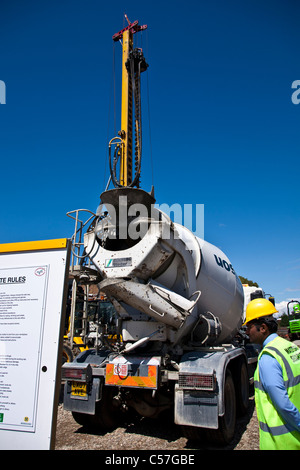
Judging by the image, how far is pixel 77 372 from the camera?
5.09 m

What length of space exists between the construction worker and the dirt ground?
9.18 ft

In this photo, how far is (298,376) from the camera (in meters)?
2.32

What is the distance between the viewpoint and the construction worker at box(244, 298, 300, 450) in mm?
2166

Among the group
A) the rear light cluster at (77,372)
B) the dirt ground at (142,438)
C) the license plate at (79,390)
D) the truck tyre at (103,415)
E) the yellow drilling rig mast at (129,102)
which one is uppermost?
the yellow drilling rig mast at (129,102)

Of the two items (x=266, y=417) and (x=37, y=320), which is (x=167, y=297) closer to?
(x=37, y=320)

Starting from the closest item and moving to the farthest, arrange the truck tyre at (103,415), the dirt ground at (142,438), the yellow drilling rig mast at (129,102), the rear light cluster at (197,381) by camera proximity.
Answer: the rear light cluster at (197,381) < the dirt ground at (142,438) < the truck tyre at (103,415) < the yellow drilling rig mast at (129,102)

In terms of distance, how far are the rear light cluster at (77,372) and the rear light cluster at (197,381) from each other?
57.5 inches

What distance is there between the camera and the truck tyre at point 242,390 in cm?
590

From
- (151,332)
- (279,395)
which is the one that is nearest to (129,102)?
(151,332)

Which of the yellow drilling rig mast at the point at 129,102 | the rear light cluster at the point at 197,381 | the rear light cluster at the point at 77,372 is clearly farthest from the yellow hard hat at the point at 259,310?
the yellow drilling rig mast at the point at 129,102

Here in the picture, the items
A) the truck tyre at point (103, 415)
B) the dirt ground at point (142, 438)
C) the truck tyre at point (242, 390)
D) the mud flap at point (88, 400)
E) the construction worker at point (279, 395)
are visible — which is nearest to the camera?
the construction worker at point (279, 395)

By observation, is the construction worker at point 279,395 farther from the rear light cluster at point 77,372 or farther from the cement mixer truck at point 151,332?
the rear light cluster at point 77,372

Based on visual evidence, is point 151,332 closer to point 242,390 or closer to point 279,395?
point 242,390
